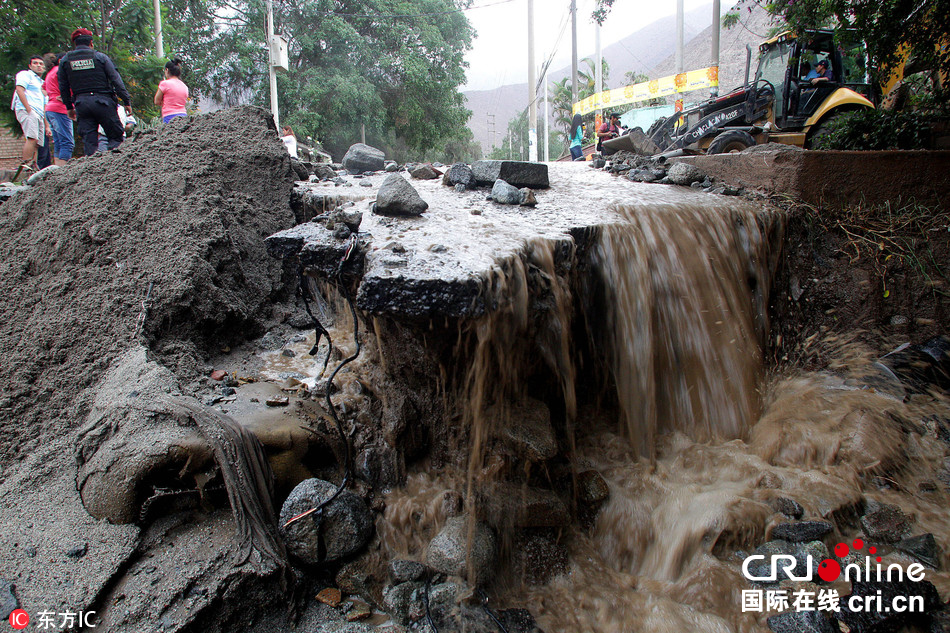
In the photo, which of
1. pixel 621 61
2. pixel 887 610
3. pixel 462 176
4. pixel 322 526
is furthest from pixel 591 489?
pixel 621 61

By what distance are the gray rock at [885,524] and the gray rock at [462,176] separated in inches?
142

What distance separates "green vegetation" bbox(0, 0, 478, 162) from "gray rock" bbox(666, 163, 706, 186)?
1516 cm

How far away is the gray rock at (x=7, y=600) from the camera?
1.88m

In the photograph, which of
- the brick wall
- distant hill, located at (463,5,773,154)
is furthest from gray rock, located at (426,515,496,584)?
distant hill, located at (463,5,773,154)

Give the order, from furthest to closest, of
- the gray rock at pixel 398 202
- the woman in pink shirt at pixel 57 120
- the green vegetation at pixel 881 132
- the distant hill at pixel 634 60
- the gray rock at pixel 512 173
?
the distant hill at pixel 634 60 → the woman in pink shirt at pixel 57 120 → the gray rock at pixel 512 173 → the green vegetation at pixel 881 132 → the gray rock at pixel 398 202

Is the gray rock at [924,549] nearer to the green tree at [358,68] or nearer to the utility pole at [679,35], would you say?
the utility pole at [679,35]

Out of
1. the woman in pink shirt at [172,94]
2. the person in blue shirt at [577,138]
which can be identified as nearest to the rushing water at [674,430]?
the woman in pink shirt at [172,94]

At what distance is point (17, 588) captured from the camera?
1.96 meters

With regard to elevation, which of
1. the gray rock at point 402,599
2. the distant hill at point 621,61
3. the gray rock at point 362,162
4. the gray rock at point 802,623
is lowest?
the gray rock at point 402,599

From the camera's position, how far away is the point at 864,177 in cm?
404

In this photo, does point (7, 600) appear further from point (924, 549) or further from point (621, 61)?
point (621, 61)

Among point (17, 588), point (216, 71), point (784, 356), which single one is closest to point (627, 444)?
point (784, 356)

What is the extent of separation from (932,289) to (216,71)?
2140 cm

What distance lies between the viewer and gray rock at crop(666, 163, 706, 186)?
480 cm
